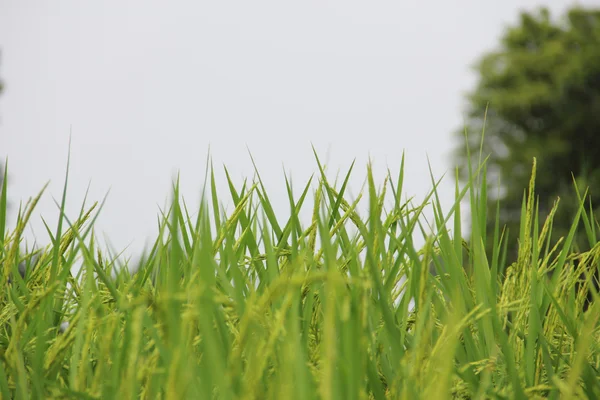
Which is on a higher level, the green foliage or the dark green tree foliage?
the dark green tree foliage

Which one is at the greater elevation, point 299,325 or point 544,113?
point 544,113

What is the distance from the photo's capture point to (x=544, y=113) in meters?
19.9

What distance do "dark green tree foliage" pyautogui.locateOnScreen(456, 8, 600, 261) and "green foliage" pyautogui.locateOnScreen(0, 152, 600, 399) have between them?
55.5ft

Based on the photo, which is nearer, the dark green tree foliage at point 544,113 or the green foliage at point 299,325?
the green foliage at point 299,325

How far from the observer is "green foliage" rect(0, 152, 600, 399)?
826 millimetres

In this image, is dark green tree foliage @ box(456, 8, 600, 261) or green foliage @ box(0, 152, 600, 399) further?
dark green tree foliage @ box(456, 8, 600, 261)

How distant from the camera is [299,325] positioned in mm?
1310

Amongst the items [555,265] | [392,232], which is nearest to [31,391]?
[392,232]

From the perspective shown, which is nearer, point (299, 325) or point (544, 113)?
point (299, 325)

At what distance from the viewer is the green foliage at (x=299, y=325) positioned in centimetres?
83

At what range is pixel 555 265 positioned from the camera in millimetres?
1789

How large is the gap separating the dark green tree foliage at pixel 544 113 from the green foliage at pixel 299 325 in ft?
55.5

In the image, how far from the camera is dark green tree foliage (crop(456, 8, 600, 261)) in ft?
62.6

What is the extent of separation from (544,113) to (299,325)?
802 inches
